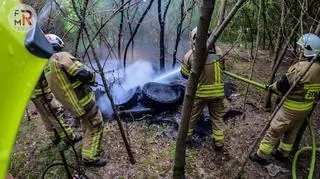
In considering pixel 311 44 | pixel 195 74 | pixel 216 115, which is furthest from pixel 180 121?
pixel 311 44

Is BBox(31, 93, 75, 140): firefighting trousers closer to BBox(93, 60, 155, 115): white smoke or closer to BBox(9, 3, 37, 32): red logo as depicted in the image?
BBox(93, 60, 155, 115): white smoke

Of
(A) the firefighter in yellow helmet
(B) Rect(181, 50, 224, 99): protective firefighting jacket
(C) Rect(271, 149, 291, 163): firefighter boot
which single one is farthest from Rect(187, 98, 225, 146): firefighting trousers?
(C) Rect(271, 149, 291, 163): firefighter boot

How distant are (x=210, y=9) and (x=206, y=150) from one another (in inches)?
116

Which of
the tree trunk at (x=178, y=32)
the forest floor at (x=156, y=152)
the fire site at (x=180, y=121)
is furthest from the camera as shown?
the tree trunk at (x=178, y=32)

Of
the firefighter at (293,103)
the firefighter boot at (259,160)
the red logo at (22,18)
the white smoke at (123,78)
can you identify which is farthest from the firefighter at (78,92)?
the red logo at (22,18)

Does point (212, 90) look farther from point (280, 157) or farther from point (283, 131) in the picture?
point (280, 157)

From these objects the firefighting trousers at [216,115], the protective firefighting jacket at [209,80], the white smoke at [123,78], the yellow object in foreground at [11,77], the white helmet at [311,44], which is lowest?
the white smoke at [123,78]

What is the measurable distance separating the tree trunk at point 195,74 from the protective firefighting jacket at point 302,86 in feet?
5.18

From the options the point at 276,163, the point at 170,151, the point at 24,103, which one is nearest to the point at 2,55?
the point at 24,103

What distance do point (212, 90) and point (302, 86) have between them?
1166 mm

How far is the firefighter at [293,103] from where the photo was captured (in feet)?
14.6

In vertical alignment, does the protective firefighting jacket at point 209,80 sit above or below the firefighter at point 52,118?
above

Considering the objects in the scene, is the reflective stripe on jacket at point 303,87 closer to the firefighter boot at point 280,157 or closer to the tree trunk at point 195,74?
the firefighter boot at point 280,157

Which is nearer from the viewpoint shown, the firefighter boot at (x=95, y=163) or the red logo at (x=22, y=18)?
the red logo at (x=22, y=18)
